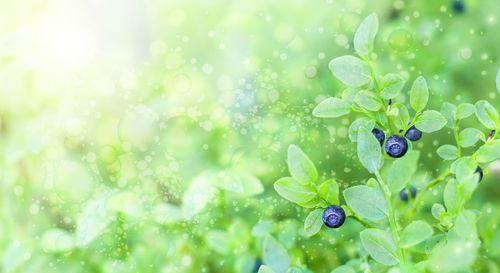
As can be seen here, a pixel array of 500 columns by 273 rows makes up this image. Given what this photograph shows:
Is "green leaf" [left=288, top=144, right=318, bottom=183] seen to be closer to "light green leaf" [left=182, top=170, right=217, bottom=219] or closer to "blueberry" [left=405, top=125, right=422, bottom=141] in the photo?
"blueberry" [left=405, top=125, right=422, bottom=141]

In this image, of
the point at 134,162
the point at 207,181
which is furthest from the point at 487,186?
the point at 134,162

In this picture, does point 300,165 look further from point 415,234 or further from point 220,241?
point 220,241

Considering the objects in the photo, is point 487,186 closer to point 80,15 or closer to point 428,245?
point 428,245

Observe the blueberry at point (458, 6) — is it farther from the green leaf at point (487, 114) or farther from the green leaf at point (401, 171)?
the green leaf at point (401, 171)

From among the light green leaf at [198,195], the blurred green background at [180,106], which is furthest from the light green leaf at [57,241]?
the light green leaf at [198,195]

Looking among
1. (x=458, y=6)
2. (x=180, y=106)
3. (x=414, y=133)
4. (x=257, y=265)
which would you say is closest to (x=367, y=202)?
(x=414, y=133)

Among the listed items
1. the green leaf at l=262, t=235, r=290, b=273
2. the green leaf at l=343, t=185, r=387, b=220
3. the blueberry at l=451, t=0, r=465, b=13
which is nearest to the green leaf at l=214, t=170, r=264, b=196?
the green leaf at l=262, t=235, r=290, b=273
